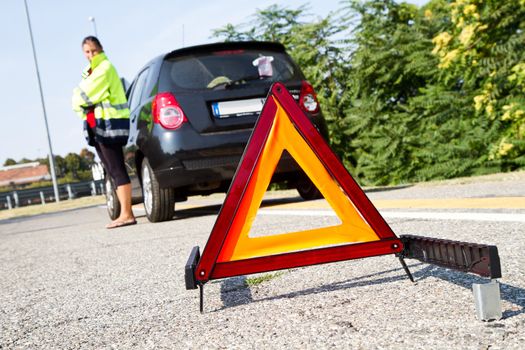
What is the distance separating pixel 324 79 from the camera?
12.2m

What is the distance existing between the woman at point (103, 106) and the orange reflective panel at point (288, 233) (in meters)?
4.71


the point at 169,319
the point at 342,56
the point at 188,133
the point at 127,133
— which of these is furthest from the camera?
the point at 342,56

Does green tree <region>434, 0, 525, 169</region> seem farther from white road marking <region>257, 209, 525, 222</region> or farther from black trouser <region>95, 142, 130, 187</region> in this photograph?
black trouser <region>95, 142, 130, 187</region>

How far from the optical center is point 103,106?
6930 millimetres

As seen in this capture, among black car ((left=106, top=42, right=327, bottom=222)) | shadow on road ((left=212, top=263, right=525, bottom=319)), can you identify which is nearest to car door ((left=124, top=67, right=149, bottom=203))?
black car ((left=106, top=42, right=327, bottom=222))

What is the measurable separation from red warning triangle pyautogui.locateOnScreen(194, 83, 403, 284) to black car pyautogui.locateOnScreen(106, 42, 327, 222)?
3.90 metres

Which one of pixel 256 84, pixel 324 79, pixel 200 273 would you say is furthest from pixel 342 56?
pixel 200 273

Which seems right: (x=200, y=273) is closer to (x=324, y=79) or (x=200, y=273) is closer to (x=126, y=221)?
(x=126, y=221)

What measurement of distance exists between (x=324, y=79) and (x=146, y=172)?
5.91 metres

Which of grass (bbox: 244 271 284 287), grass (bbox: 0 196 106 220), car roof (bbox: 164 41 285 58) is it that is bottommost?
grass (bbox: 0 196 106 220)

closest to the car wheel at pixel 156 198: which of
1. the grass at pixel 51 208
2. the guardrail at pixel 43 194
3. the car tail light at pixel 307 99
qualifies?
the car tail light at pixel 307 99

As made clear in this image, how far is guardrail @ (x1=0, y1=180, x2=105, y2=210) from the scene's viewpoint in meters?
37.9

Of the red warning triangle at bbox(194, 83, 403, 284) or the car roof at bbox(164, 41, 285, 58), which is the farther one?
the car roof at bbox(164, 41, 285, 58)

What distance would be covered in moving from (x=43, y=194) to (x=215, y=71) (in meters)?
34.2
